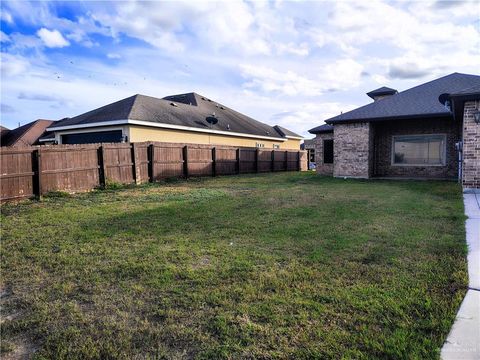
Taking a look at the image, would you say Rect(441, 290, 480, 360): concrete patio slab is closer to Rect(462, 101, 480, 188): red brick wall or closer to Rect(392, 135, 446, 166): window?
Rect(462, 101, 480, 188): red brick wall

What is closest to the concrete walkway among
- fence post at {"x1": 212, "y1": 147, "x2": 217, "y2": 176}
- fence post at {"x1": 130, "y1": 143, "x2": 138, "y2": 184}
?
fence post at {"x1": 130, "y1": 143, "x2": 138, "y2": 184}

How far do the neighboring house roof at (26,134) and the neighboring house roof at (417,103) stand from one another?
28.5 meters

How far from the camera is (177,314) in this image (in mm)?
2846

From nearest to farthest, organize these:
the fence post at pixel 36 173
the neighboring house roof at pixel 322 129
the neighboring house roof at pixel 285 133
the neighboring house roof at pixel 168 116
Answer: the fence post at pixel 36 173 < the neighboring house roof at pixel 168 116 < the neighboring house roof at pixel 322 129 < the neighboring house roof at pixel 285 133

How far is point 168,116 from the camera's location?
2106cm

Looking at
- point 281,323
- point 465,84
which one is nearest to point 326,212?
point 281,323

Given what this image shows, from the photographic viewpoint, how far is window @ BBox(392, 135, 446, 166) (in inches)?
597

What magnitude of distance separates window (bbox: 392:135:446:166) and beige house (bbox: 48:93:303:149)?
12.0 m

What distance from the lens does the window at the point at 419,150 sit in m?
15.2

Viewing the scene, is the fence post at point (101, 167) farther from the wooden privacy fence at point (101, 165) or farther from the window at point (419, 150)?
the window at point (419, 150)

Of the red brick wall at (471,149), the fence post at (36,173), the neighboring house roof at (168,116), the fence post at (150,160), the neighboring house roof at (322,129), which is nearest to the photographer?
the fence post at (36,173)

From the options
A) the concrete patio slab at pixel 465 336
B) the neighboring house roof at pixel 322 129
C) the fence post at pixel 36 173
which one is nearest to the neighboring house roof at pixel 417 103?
the neighboring house roof at pixel 322 129

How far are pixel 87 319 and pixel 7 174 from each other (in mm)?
7926

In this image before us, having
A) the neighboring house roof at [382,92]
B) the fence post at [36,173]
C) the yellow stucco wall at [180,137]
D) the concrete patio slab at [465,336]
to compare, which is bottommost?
the concrete patio slab at [465,336]
